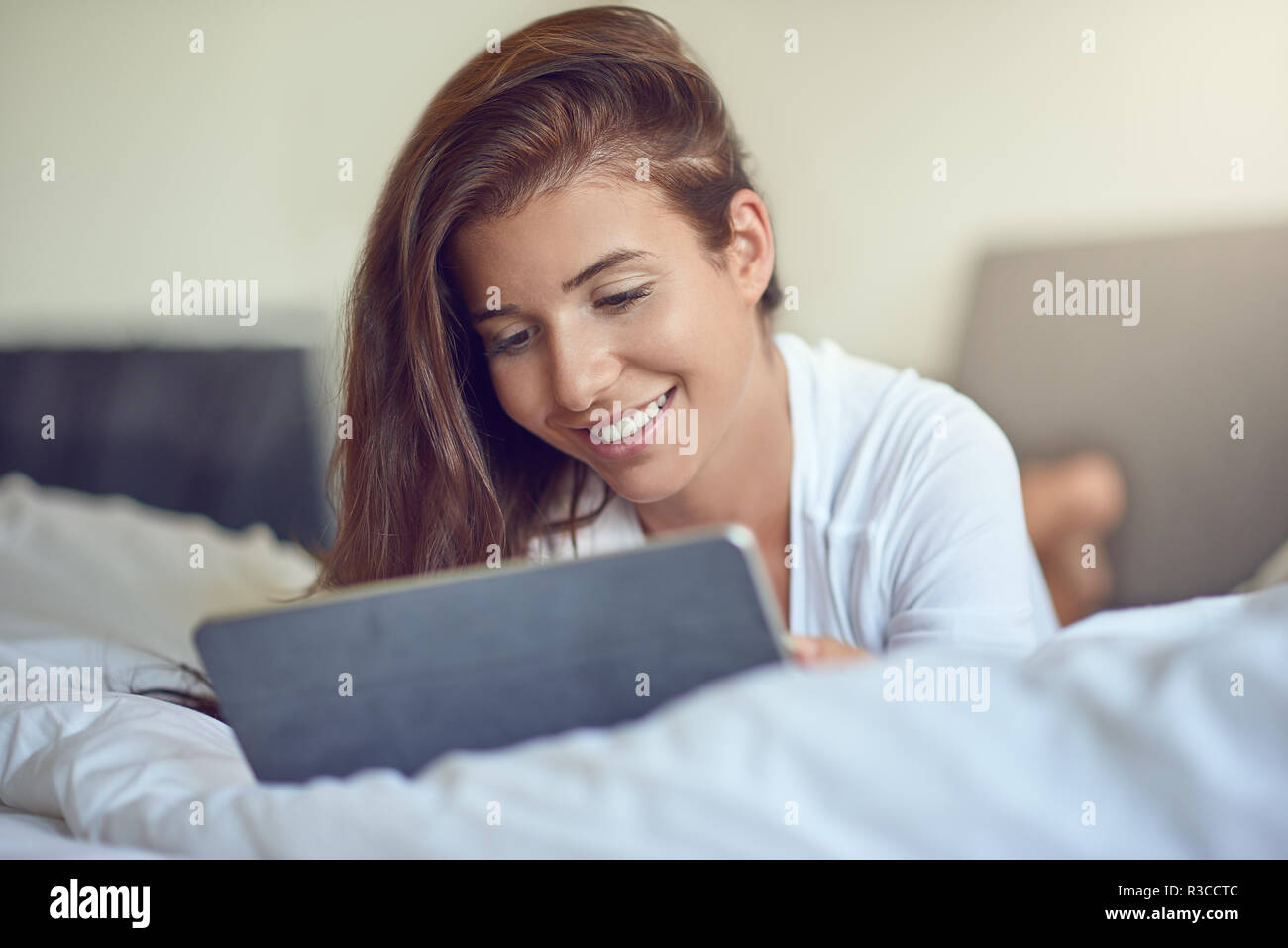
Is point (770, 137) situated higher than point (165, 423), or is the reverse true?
point (770, 137)

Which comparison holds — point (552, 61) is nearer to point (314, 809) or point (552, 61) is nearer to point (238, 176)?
point (314, 809)

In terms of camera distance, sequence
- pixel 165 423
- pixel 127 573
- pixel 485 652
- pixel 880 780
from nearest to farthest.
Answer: pixel 880 780, pixel 485 652, pixel 127 573, pixel 165 423

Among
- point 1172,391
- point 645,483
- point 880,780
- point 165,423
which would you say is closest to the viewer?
point 880,780

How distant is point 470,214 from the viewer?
1.04 m

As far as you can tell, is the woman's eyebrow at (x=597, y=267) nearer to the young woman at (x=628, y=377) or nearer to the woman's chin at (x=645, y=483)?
the young woman at (x=628, y=377)

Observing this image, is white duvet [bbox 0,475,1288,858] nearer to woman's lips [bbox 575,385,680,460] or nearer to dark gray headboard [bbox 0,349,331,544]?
woman's lips [bbox 575,385,680,460]

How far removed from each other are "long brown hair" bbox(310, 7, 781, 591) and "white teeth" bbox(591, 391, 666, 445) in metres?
0.17

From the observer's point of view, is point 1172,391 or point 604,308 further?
point 1172,391

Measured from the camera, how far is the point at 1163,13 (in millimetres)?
2039

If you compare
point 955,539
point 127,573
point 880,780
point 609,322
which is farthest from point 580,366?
point 127,573

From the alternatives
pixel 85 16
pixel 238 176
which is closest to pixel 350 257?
pixel 238 176

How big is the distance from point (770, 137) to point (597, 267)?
4.28 ft

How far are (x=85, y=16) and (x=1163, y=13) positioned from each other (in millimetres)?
2155

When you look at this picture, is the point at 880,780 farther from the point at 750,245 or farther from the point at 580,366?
the point at 750,245
